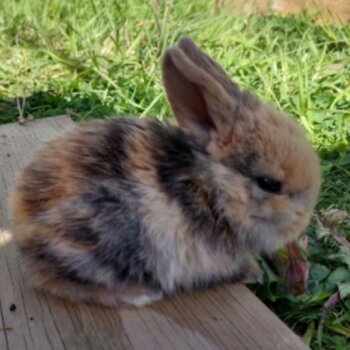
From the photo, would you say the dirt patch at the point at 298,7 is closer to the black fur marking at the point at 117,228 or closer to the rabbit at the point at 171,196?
the rabbit at the point at 171,196

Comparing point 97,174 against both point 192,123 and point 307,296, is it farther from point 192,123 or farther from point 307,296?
point 307,296

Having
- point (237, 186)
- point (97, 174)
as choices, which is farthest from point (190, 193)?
point (97, 174)

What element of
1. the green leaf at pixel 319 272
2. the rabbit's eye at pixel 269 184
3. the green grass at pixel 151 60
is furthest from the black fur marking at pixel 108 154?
the green grass at pixel 151 60

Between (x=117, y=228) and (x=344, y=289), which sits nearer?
(x=117, y=228)

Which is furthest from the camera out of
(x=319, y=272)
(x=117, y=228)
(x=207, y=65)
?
(x=319, y=272)

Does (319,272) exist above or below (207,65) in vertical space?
below

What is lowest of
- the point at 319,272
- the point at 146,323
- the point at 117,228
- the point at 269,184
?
the point at 319,272

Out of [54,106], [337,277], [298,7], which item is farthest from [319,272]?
[298,7]

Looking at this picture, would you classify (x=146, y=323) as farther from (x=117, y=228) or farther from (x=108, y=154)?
(x=108, y=154)
